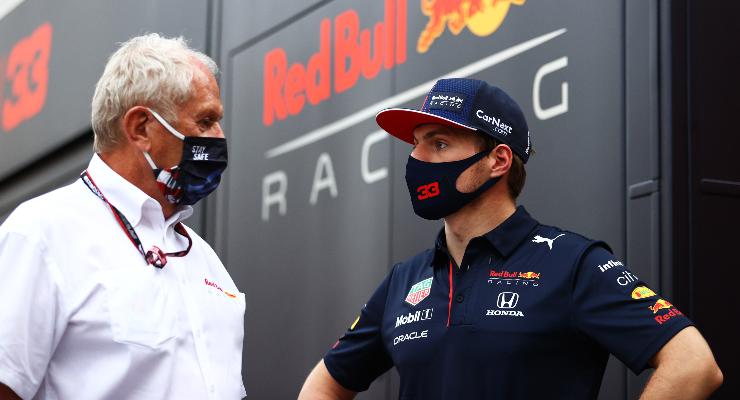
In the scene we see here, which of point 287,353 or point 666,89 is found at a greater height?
point 666,89

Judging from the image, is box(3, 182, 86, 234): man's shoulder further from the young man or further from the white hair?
the young man

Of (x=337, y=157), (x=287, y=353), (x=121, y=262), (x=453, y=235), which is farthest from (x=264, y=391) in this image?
(x=121, y=262)

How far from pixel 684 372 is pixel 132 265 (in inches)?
41.4

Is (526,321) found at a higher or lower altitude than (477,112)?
lower

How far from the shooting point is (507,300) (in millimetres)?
2465

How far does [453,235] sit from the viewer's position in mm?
2678

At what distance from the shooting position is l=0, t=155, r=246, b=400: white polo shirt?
2131mm

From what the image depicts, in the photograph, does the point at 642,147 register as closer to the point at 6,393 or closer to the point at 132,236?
the point at 132,236

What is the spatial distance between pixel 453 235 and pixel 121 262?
76cm

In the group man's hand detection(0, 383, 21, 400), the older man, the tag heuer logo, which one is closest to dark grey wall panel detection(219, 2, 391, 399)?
the tag heuer logo

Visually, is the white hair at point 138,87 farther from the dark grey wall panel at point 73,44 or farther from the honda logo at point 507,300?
the dark grey wall panel at point 73,44

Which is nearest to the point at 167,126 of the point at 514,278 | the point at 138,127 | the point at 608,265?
the point at 138,127

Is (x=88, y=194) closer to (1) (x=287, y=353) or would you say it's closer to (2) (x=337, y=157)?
(2) (x=337, y=157)

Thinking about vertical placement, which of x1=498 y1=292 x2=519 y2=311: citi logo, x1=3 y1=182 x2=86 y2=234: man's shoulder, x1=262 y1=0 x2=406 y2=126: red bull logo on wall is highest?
x1=262 y1=0 x2=406 y2=126: red bull logo on wall
